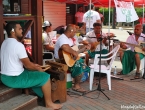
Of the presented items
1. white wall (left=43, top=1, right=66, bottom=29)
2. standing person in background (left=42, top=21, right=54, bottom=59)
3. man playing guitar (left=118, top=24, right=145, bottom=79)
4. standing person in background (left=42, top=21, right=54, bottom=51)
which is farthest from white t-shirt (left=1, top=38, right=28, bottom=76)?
white wall (left=43, top=1, right=66, bottom=29)

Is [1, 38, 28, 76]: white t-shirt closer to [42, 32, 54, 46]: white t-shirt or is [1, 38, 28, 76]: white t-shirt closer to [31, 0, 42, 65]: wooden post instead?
[31, 0, 42, 65]: wooden post

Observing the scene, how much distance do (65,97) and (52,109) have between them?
1.68 feet

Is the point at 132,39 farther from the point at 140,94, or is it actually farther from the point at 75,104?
the point at 75,104

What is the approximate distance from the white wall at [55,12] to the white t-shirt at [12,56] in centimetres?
775

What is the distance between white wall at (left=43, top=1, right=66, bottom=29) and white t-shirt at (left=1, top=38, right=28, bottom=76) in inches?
305

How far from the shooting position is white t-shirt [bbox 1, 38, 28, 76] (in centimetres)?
357

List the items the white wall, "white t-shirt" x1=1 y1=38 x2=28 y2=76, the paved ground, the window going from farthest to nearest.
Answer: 1. the white wall
2. the window
3. the paved ground
4. "white t-shirt" x1=1 y1=38 x2=28 y2=76

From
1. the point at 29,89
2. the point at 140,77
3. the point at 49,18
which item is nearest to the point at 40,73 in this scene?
the point at 29,89

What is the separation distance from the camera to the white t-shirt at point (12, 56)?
11.7 feet

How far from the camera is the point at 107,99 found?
4.54m

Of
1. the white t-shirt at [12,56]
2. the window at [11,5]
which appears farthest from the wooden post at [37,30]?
the window at [11,5]

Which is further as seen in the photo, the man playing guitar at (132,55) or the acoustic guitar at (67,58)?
the man playing guitar at (132,55)

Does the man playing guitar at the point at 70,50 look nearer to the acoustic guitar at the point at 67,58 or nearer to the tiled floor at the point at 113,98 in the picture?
the acoustic guitar at the point at 67,58

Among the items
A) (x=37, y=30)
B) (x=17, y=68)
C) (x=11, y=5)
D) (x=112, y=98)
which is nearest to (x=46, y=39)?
(x=37, y=30)
